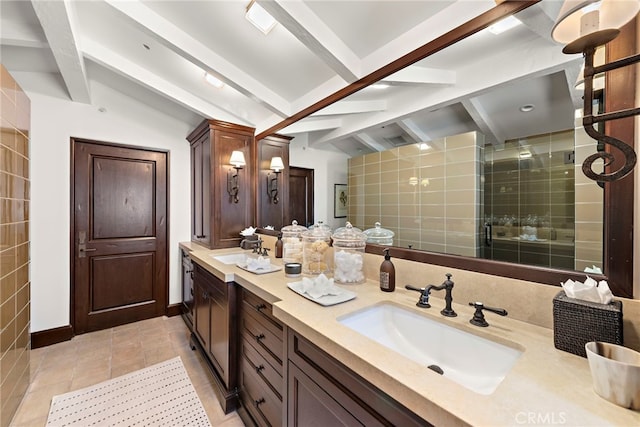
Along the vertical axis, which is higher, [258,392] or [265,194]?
[265,194]

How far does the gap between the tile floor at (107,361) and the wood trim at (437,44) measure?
237cm

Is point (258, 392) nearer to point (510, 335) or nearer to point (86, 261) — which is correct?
point (510, 335)

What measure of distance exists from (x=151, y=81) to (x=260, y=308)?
2.48 metres

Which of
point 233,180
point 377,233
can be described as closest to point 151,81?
point 233,180

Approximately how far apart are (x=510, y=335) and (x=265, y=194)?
247cm

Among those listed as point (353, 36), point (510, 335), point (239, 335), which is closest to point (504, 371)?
point (510, 335)

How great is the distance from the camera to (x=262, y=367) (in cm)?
138

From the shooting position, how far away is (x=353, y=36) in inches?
62.2

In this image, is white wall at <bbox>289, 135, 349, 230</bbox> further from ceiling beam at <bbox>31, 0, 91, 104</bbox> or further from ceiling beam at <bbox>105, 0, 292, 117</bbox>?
ceiling beam at <bbox>31, 0, 91, 104</bbox>

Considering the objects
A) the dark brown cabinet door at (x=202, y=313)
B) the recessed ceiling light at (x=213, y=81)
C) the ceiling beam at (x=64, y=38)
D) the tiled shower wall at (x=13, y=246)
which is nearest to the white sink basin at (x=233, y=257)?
the dark brown cabinet door at (x=202, y=313)

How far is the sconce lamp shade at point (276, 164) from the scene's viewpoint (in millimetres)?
2710

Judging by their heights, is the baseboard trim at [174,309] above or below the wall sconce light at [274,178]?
below

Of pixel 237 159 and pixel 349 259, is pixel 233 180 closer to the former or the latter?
pixel 237 159

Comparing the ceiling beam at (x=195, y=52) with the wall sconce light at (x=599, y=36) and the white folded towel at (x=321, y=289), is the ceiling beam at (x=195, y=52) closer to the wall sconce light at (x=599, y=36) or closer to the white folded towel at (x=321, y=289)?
the white folded towel at (x=321, y=289)
